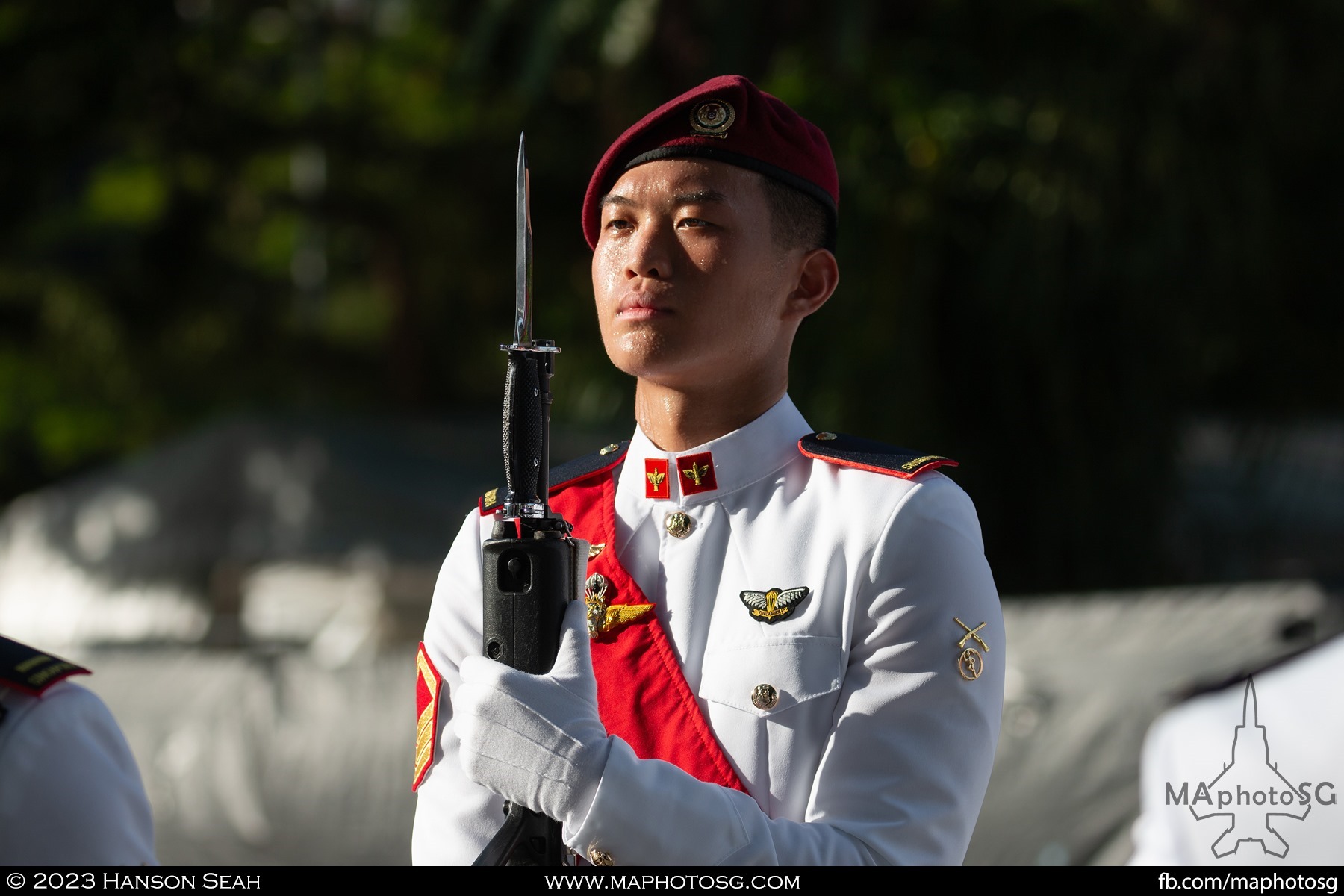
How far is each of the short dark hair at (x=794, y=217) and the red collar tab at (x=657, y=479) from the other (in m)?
0.40

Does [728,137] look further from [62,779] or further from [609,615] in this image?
[62,779]

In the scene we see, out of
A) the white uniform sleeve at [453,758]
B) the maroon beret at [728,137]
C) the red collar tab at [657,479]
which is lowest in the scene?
the white uniform sleeve at [453,758]

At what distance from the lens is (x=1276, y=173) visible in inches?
411

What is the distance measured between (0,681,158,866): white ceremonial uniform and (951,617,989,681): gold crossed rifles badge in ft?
3.77

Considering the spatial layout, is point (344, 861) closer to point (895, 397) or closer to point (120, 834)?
point (120, 834)

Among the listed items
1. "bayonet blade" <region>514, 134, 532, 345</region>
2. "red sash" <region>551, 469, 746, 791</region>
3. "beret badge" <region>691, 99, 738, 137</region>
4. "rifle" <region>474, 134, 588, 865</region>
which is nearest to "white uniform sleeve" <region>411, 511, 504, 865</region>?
"rifle" <region>474, 134, 588, 865</region>

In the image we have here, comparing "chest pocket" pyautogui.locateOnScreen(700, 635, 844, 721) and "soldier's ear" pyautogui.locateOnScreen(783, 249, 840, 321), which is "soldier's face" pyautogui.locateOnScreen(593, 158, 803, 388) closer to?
"soldier's ear" pyautogui.locateOnScreen(783, 249, 840, 321)

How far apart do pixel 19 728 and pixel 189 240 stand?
40.4 ft

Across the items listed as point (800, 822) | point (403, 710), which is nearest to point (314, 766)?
point (403, 710)

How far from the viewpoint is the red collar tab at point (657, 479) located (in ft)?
7.41

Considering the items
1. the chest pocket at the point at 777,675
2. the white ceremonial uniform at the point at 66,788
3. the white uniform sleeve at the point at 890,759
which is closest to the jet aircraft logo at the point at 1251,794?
the white uniform sleeve at the point at 890,759

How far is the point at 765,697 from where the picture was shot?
78.6 inches

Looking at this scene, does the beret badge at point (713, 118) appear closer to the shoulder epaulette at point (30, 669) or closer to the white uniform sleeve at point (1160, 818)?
the white uniform sleeve at point (1160, 818)

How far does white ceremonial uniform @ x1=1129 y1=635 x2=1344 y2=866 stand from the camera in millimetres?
1544
